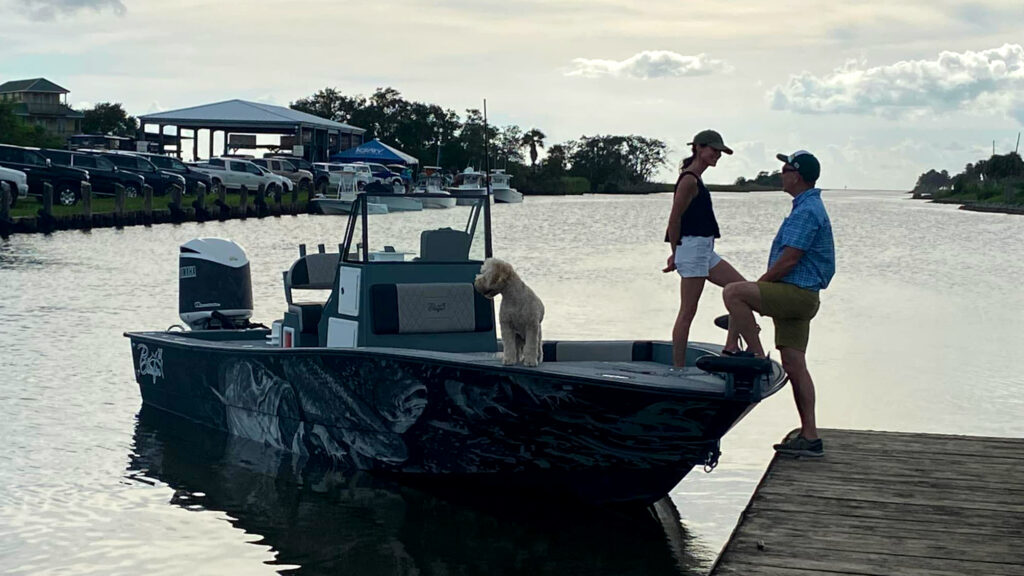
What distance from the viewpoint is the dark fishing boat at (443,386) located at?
8523mm

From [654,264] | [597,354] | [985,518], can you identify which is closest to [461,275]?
[597,354]

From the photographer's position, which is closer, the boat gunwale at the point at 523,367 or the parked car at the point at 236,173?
the boat gunwale at the point at 523,367

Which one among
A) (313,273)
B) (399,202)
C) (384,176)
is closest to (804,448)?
(399,202)

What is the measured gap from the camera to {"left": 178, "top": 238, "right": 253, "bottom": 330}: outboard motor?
42.4 ft

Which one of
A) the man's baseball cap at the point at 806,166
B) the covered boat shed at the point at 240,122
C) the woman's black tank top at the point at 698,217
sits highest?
the covered boat shed at the point at 240,122

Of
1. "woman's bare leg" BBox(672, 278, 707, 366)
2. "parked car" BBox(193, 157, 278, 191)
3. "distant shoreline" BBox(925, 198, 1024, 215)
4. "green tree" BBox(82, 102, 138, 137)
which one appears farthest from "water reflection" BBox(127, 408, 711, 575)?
"green tree" BBox(82, 102, 138, 137)

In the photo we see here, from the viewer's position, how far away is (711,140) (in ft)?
28.9

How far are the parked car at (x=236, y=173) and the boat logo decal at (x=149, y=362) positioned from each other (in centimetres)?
4673

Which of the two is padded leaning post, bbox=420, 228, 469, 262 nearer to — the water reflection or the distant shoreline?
the water reflection

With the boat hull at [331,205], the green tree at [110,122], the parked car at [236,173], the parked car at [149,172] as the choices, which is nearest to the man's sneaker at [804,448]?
the parked car at [149,172]

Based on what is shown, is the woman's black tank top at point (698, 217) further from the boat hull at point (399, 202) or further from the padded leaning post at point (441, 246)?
the boat hull at point (399, 202)

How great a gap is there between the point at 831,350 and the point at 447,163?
101 meters

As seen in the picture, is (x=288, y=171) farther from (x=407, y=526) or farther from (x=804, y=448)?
(x=804, y=448)

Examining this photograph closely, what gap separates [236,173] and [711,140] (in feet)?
173
